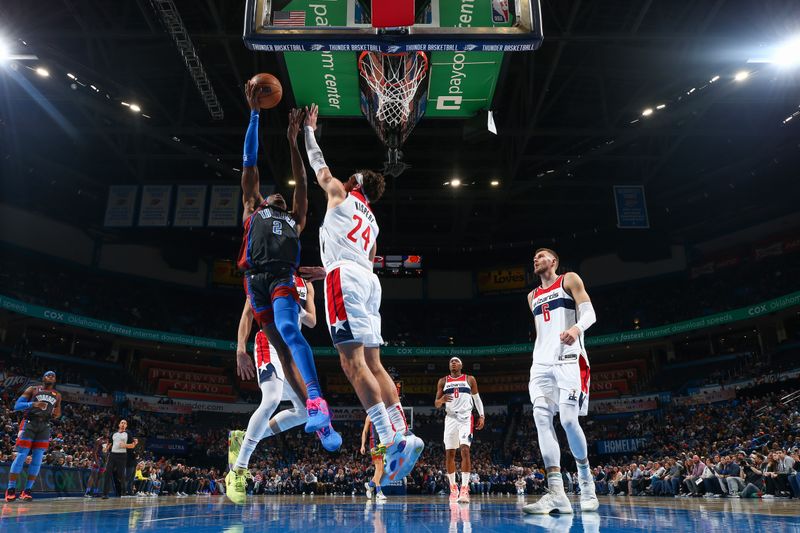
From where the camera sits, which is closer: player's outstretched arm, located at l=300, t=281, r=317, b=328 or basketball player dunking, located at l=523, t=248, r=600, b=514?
basketball player dunking, located at l=523, t=248, r=600, b=514

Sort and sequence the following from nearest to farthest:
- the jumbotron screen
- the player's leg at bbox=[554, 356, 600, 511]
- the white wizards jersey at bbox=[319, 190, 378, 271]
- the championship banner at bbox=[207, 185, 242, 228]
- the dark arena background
→ the white wizards jersey at bbox=[319, 190, 378, 271]
the player's leg at bbox=[554, 356, 600, 511]
the dark arena background
the championship banner at bbox=[207, 185, 242, 228]
the jumbotron screen

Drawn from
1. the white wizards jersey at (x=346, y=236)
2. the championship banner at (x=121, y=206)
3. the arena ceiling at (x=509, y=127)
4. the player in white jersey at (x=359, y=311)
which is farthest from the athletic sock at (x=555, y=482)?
the championship banner at (x=121, y=206)

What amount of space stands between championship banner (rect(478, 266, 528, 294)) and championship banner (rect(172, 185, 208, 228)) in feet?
65.8

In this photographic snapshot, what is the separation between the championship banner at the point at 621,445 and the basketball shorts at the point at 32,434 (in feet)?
74.0

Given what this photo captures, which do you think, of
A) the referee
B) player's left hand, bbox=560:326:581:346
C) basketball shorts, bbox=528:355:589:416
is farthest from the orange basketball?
the referee

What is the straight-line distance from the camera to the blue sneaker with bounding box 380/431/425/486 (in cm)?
369

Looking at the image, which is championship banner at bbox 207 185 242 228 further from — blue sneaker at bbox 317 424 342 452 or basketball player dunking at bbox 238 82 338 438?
blue sneaker at bbox 317 424 342 452

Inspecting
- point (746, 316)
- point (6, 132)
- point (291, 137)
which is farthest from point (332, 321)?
point (746, 316)

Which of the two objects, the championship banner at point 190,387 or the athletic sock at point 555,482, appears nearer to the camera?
the athletic sock at point 555,482

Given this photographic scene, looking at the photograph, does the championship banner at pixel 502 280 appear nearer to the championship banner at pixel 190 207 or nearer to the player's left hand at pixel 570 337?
the championship banner at pixel 190 207

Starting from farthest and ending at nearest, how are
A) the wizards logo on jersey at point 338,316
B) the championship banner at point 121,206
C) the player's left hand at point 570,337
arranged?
1. the championship banner at point 121,206
2. the player's left hand at point 570,337
3. the wizards logo on jersey at point 338,316

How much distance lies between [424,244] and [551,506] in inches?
1086

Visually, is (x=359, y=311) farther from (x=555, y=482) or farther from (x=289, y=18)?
(x=289, y=18)

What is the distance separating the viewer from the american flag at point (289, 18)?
20.1 feet
